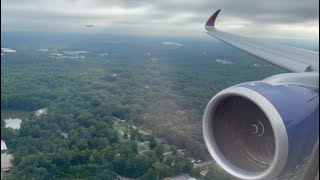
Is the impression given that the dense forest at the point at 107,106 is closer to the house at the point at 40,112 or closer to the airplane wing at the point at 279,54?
the house at the point at 40,112

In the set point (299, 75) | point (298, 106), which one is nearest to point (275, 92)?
point (298, 106)

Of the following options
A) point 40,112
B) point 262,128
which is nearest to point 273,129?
point 262,128

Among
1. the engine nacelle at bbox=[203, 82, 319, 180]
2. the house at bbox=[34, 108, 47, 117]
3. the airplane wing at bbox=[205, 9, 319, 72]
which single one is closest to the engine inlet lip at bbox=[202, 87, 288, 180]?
the engine nacelle at bbox=[203, 82, 319, 180]

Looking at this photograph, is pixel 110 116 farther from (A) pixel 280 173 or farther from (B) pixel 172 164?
(A) pixel 280 173

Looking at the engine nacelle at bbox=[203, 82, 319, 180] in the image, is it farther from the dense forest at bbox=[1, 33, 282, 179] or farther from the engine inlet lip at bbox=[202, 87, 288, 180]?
the dense forest at bbox=[1, 33, 282, 179]

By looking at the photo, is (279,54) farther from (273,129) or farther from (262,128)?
(273,129)

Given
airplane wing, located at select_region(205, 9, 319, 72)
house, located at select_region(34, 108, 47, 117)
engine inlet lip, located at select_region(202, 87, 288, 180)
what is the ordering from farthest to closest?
1. house, located at select_region(34, 108, 47, 117)
2. airplane wing, located at select_region(205, 9, 319, 72)
3. engine inlet lip, located at select_region(202, 87, 288, 180)

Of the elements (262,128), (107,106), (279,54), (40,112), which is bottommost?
(107,106)
